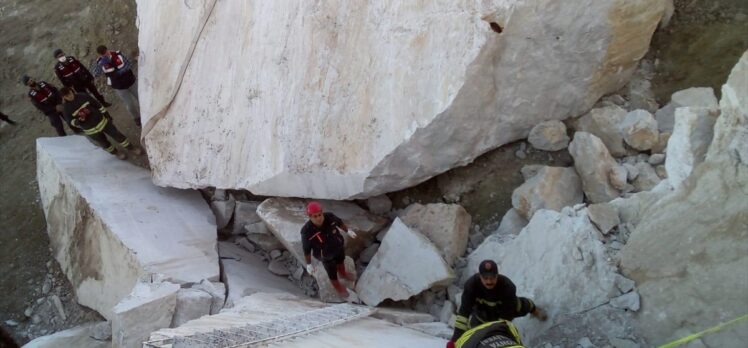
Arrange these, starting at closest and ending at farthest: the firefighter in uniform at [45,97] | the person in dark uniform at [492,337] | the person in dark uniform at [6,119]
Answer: the person in dark uniform at [492,337]
the firefighter in uniform at [45,97]
the person in dark uniform at [6,119]

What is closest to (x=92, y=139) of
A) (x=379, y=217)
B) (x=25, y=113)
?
(x=25, y=113)

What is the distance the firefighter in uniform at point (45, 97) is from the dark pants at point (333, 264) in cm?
461

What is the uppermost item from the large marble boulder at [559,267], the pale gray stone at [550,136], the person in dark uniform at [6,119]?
the person in dark uniform at [6,119]

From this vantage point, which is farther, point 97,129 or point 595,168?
point 97,129

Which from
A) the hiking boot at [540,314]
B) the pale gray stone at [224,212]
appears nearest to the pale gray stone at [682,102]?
the hiking boot at [540,314]

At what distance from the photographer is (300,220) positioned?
Answer: 6.62 metres

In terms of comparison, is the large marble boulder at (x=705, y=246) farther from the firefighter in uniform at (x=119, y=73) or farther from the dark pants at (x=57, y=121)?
the dark pants at (x=57, y=121)

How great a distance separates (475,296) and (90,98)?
563 cm

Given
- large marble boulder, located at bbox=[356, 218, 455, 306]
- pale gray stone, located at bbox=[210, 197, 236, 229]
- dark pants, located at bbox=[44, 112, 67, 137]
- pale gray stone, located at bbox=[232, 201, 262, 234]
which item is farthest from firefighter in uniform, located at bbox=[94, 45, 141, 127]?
large marble boulder, located at bbox=[356, 218, 455, 306]

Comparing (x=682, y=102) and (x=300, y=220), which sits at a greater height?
(x=682, y=102)

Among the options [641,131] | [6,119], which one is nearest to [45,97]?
[6,119]

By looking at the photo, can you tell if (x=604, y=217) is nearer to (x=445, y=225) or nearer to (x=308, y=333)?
(x=445, y=225)

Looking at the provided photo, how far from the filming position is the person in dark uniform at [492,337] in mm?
3572

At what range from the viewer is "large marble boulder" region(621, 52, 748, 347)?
380 centimetres
